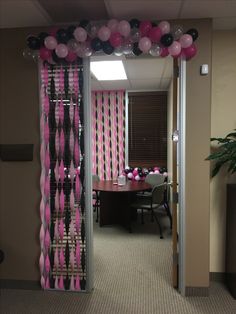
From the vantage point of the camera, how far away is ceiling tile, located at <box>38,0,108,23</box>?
7.58ft

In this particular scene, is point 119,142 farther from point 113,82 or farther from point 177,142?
point 177,142

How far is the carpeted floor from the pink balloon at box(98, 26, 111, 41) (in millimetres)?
2424

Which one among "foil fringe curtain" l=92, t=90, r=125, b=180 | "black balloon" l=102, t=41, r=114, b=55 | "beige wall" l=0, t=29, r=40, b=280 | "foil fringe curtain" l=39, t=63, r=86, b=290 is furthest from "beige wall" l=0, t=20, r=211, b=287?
"foil fringe curtain" l=92, t=90, r=125, b=180

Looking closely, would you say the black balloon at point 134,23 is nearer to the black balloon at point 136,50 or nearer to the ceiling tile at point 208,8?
the black balloon at point 136,50

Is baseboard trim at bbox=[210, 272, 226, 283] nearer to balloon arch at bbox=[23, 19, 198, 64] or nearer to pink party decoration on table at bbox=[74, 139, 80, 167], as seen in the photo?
pink party decoration on table at bbox=[74, 139, 80, 167]

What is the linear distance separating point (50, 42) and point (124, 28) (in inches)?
26.4

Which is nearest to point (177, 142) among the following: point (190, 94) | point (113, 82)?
point (190, 94)

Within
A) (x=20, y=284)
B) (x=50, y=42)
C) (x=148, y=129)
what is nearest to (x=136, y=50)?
(x=50, y=42)

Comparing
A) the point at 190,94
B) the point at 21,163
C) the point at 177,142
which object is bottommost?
the point at 21,163

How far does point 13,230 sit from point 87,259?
824 millimetres

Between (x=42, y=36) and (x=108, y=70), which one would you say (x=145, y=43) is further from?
(x=108, y=70)

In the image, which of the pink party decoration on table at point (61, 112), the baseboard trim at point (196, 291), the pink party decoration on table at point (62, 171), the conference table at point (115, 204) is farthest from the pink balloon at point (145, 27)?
the conference table at point (115, 204)

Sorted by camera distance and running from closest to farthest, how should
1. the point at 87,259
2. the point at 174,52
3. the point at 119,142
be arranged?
the point at 174,52 < the point at 87,259 < the point at 119,142

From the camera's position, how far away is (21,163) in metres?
2.86
